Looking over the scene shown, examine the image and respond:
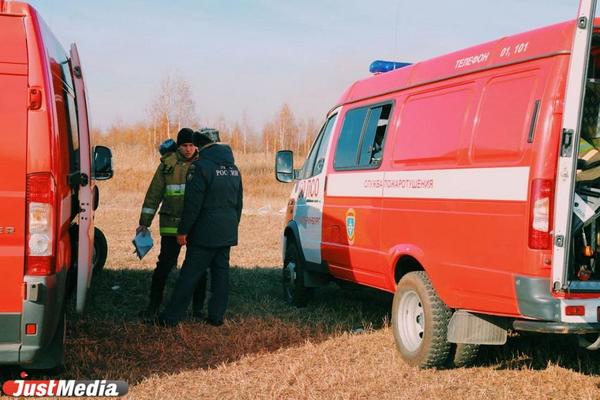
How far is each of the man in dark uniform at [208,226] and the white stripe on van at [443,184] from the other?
1.15 m

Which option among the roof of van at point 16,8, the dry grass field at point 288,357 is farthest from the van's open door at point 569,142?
the roof of van at point 16,8

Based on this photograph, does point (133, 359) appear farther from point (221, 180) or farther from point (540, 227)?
point (540, 227)

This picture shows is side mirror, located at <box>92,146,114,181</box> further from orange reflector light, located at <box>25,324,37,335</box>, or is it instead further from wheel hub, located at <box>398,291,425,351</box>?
wheel hub, located at <box>398,291,425,351</box>

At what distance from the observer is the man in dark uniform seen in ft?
24.4

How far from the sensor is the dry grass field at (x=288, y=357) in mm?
5492

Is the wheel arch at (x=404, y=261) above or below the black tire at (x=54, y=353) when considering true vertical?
above

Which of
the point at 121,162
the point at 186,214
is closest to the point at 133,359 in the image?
the point at 186,214

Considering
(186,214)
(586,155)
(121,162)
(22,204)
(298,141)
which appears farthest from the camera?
(298,141)

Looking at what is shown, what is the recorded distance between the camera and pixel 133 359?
6.28 meters

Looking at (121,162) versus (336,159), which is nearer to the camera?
(336,159)

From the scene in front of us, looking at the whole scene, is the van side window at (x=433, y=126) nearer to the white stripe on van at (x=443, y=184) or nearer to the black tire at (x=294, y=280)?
the white stripe on van at (x=443, y=184)

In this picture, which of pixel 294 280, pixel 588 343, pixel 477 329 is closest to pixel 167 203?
pixel 294 280

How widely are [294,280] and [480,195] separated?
404cm

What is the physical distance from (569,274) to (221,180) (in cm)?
369
